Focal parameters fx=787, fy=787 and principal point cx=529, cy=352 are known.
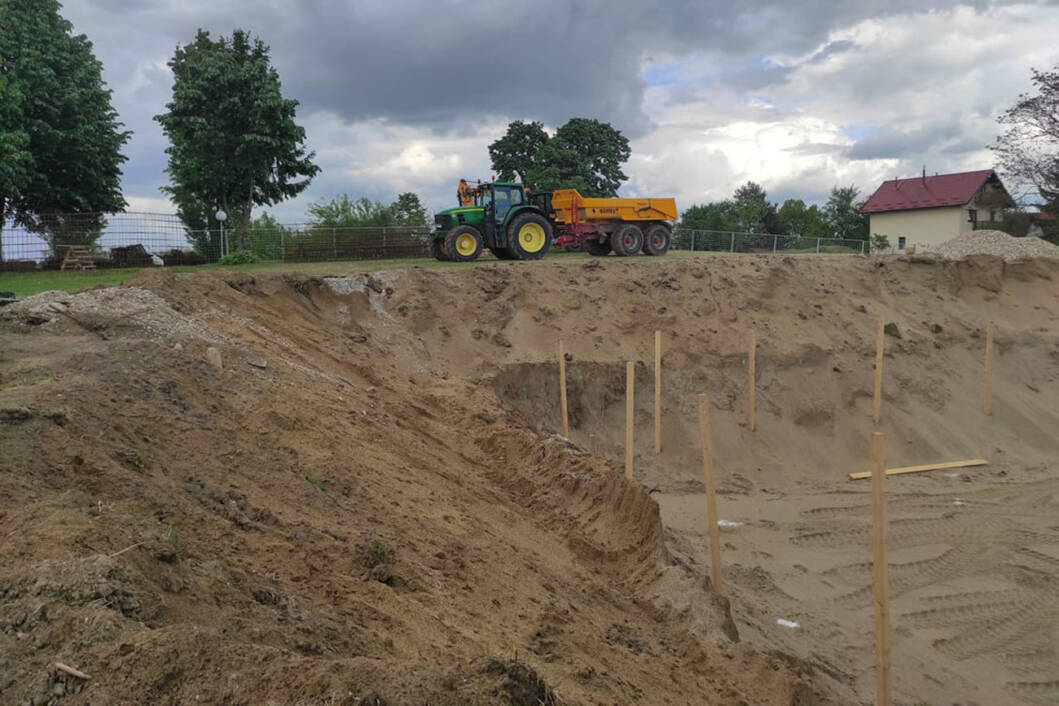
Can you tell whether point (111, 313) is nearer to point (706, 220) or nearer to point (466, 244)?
point (466, 244)

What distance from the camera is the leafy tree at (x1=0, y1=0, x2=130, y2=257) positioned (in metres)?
22.4

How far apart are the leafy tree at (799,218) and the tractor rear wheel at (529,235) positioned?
167 feet

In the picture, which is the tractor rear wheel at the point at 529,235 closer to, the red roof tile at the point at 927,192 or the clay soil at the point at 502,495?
the clay soil at the point at 502,495

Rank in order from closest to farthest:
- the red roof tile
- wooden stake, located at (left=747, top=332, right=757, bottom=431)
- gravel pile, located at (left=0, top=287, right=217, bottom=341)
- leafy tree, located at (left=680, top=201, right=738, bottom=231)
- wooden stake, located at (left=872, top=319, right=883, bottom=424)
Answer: gravel pile, located at (left=0, top=287, right=217, bottom=341)
wooden stake, located at (left=747, top=332, right=757, bottom=431)
wooden stake, located at (left=872, top=319, right=883, bottom=424)
the red roof tile
leafy tree, located at (left=680, top=201, right=738, bottom=231)

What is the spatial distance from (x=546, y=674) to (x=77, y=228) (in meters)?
21.9

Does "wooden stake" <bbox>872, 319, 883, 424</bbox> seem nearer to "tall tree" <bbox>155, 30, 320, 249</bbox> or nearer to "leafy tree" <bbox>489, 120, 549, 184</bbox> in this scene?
"tall tree" <bbox>155, 30, 320, 249</bbox>

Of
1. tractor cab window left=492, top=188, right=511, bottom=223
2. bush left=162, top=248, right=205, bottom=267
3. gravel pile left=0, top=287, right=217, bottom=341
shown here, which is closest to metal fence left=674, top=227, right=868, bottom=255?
tractor cab window left=492, top=188, right=511, bottom=223

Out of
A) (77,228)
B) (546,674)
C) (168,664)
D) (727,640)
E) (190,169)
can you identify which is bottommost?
(727,640)

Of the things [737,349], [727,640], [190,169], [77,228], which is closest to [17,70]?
[190,169]

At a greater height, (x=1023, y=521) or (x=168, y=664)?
(x=168, y=664)

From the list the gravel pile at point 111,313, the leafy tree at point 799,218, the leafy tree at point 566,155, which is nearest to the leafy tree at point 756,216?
the leafy tree at point 799,218

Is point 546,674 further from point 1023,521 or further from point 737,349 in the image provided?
point 737,349

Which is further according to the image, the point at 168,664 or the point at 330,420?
the point at 330,420

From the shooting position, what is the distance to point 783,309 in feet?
55.3
